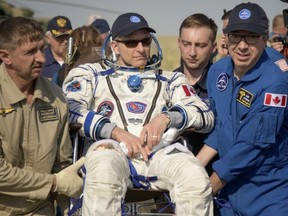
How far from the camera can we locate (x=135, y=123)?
5504mm

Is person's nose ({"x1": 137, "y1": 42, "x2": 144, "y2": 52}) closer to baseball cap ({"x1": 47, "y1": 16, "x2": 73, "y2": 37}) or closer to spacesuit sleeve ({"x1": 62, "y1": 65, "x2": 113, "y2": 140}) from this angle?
spacesuit sleeve ({"x1": 62, "y1": 65, "x2": 113, "y2": 140})

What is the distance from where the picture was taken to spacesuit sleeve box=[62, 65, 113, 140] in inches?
210

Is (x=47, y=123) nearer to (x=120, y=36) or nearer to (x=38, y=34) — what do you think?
(x=38, y=34)

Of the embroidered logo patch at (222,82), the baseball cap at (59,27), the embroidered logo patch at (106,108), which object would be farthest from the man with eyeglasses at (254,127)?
the baseball cap at (59,27)

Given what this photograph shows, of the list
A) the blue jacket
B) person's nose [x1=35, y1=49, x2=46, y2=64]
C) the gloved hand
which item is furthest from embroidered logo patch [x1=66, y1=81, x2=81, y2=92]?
the blue jacket

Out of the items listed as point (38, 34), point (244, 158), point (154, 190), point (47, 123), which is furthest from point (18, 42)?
point (244, 158)

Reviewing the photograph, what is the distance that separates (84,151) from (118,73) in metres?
0.69

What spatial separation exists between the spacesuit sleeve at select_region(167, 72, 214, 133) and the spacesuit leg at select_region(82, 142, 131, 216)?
856mm

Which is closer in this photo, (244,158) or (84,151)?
(244,158)

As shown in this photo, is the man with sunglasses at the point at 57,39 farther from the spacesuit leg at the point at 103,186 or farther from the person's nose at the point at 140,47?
the spacesuit leg at the point at 103,186

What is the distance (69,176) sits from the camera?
5.04 metres

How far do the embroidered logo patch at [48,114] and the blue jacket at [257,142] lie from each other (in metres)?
1.26

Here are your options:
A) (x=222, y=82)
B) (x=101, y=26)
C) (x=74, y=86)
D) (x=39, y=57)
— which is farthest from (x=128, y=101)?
(x=101, y=26)

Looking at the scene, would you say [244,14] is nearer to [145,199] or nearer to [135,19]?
[135,19]
